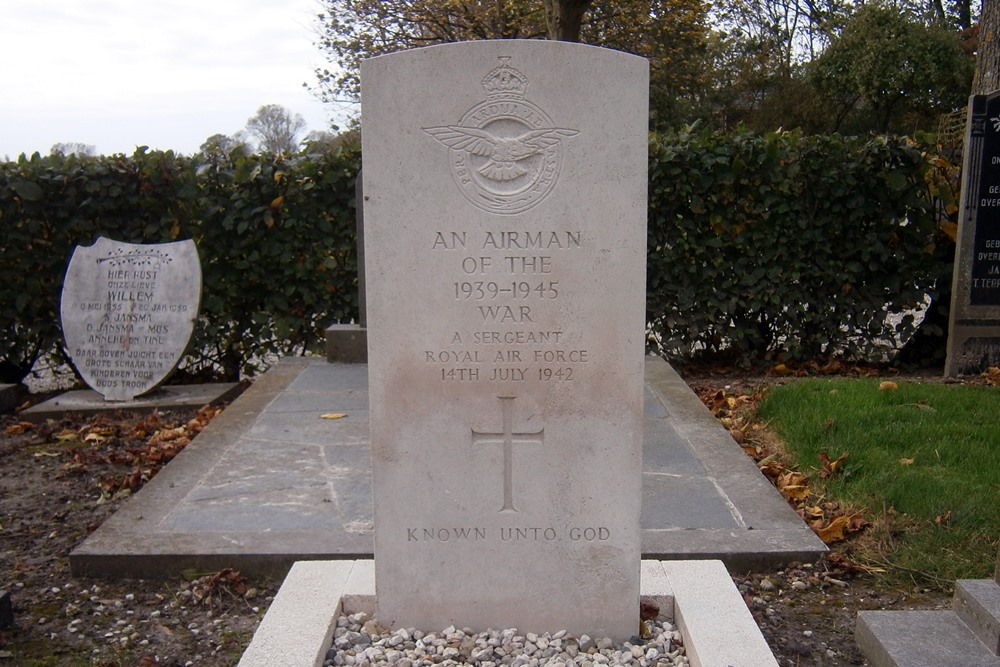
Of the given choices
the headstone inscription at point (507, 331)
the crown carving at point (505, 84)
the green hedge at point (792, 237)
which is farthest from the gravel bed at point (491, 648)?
the green hedge at point (792, 237)

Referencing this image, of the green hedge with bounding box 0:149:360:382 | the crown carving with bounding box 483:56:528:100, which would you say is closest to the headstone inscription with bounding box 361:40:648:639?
the crown carving with bounding box 483:56:528:100

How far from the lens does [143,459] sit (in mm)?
4930

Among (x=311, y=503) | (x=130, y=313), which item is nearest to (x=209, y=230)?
(x=130, y=313)

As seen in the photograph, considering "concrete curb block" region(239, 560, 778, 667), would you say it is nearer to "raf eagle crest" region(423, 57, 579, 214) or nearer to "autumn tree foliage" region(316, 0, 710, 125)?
"raf eagle crest" region(423, 57, 579, 214)

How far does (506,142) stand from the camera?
2420 mm

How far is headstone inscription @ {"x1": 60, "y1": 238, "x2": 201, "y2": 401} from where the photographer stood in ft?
20.8

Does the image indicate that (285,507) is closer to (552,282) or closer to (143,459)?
(143,459)

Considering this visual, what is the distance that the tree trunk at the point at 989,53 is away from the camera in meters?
7.31

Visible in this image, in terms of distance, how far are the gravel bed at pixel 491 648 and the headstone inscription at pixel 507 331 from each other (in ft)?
0.17

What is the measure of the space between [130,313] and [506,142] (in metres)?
4.83

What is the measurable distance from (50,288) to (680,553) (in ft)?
19.3

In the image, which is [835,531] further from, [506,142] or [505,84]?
[505,84]

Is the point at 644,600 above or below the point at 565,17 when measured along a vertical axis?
below

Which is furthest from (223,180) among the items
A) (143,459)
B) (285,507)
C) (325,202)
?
(285,507)
